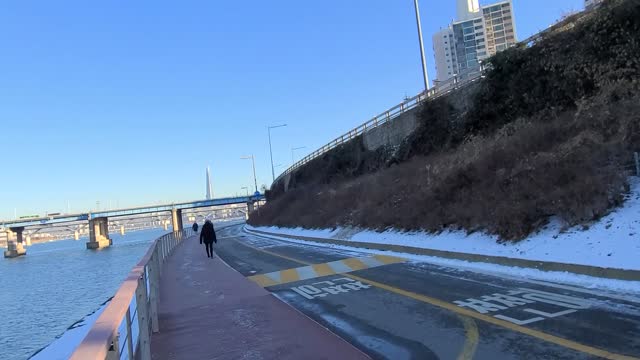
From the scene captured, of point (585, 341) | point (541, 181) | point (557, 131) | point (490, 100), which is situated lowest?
point (585, 341)

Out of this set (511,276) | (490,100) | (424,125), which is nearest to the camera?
(511,276)

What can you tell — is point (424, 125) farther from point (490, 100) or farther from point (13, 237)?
point (13, 237)

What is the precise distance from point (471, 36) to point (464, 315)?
102 metres

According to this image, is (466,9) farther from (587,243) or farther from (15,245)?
(587,243)

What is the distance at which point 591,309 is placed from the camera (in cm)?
722

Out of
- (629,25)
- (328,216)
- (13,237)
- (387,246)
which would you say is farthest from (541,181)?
(13,237)

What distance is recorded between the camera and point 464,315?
7.66m

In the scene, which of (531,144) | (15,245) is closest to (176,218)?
(15,245)

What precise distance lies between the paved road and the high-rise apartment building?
275ft

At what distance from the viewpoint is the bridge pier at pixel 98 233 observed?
4567 inches

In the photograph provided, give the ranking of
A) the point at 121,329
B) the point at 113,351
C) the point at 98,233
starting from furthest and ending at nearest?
the point at 98,233 → the point at 121,329 → the point at 113,351

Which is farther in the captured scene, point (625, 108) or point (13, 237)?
point (13, 237)

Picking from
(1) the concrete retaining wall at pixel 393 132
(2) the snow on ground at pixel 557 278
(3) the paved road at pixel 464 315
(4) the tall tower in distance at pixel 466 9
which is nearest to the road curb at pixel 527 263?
(2) the snow on ground at pixel 557 278

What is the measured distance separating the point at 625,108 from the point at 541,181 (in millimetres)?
2939
